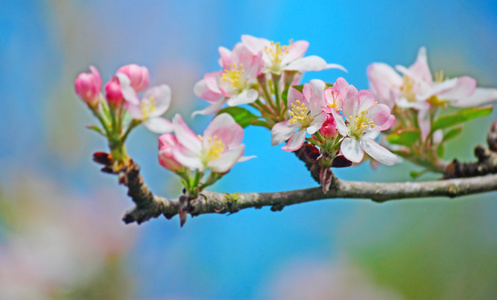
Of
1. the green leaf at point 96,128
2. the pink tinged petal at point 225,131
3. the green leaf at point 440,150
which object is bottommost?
the green leaf at point 440,150

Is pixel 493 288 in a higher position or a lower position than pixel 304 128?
lower

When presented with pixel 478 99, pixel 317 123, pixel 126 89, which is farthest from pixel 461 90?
pixel 126 89

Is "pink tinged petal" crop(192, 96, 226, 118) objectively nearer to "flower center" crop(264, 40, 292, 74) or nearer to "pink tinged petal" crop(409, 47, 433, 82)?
"flower center" crop(264, 40, 292, 74)

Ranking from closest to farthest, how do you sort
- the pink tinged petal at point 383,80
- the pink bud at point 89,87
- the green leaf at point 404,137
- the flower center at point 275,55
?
the pink bud at point 89,87
the flower center at point 275,55
the green leaf at point 404,137
the pink tinged petal at point 383,80

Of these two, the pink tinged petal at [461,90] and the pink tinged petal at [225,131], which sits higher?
the pink tinged petal at [225,131]

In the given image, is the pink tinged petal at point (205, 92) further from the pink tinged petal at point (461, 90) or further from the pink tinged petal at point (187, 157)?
the pink tinged petal at point (461, 90)

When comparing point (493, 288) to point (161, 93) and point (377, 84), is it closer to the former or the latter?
point (377, 84)

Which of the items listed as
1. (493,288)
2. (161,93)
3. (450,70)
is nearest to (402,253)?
(493,288)

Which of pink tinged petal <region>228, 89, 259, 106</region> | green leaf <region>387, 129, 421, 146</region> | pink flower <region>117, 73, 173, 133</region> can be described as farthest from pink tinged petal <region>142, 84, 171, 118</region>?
green leaf <region>387, 129, 421, 146</region>

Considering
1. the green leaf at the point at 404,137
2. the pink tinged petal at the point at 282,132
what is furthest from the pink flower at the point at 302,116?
the green leaf at the point at 404,137
